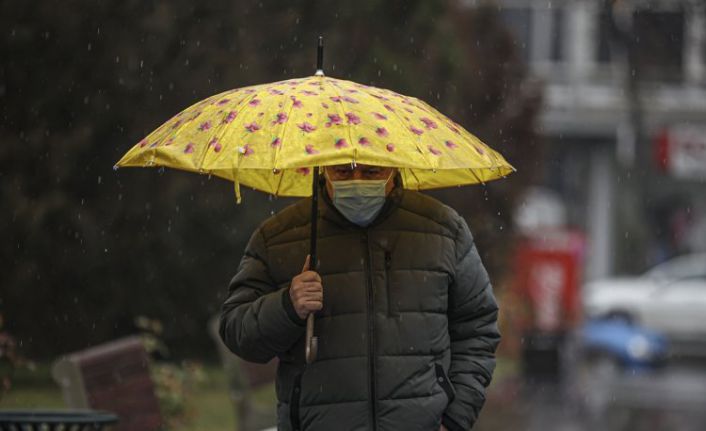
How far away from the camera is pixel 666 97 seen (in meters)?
35.2

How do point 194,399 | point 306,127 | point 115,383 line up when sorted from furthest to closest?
point 194,399, point 115,383, point 306,127

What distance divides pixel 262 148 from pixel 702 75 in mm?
31597

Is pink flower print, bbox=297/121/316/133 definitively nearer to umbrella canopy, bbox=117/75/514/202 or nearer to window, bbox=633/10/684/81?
umbrella canopy, bbox=117/75/514/202

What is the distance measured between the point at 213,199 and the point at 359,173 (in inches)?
347

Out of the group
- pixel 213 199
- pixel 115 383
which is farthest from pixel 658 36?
pixel 115 383

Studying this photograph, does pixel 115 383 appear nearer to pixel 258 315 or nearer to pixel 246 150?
pixel 258 315

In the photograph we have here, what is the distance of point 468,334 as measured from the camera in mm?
4641

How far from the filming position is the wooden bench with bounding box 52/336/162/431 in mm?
6309

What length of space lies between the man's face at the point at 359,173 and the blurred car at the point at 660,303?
61.7ft

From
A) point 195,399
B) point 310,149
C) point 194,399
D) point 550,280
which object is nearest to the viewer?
point 310,149

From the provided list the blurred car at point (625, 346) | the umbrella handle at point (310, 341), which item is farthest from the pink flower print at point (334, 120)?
the blurred car at point (625, 346)

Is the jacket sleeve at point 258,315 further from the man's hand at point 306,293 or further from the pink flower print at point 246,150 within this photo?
the pink flower print at point 246,150

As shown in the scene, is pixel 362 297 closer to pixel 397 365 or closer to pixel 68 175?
pixel 397 365

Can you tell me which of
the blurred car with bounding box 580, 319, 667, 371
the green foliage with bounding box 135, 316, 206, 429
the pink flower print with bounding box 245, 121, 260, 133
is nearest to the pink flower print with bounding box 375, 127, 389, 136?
the pink flower print with bounding box 245, 121, 260, 133
